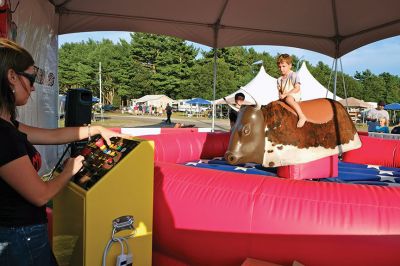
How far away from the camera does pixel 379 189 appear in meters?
2.22

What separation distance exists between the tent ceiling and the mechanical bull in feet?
15.2

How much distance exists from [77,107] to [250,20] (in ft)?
16.5

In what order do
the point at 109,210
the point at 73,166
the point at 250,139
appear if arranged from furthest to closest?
the point at 250,139 < the point at 109,210 < the point at 73,166

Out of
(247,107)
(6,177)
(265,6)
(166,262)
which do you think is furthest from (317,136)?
(265,6)

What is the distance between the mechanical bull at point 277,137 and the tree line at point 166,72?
41663 mm

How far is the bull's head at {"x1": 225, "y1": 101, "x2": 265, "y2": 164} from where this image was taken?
140 inches

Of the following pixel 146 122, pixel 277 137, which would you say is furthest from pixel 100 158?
pixel 146 122

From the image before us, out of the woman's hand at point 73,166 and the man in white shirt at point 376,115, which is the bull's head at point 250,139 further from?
the man in white shirt at point 376,115

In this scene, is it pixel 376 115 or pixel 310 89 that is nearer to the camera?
pixel 376 115

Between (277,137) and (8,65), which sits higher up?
(8,65)

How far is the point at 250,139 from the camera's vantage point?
11.7 ft

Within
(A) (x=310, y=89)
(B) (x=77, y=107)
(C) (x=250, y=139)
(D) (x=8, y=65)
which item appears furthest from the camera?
(A) (x=310, y=89)

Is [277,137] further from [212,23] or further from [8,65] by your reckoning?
[212,23]

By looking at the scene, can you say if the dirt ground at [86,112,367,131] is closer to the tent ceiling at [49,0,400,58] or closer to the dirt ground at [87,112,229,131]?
the dirt ground at [87,112,229,131]
